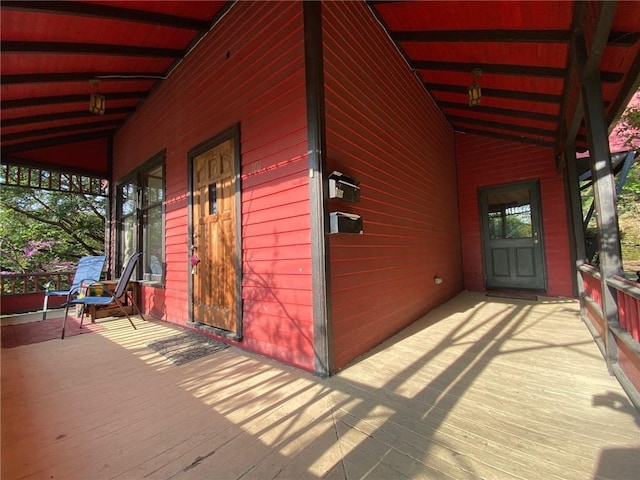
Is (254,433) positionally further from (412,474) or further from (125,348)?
(125,348)

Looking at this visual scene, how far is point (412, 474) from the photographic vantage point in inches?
45.6

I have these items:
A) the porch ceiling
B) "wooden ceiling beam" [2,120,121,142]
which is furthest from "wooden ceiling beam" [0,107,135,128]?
"wooden ceiling beam" [2,120,121,142]

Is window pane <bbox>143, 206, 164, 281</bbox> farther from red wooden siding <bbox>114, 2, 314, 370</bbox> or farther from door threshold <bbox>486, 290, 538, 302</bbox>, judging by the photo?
door threshold <bbox>486, 290, 538, 302</bbox>

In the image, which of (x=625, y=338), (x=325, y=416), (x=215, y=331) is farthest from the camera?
(x=215, y=331)

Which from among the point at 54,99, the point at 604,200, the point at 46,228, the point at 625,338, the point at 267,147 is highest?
the point at 54,99

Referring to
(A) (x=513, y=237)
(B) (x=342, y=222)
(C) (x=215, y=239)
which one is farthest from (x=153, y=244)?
(A) (x=513, y=237)

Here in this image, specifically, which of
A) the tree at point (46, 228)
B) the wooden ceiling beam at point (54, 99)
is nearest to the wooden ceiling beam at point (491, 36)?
the wooden ceiling beam at point (54, 99)

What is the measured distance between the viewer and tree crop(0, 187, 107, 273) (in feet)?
27.3

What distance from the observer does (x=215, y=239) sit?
3.17 meters

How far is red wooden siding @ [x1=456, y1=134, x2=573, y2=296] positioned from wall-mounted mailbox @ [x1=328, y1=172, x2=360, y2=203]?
4.35 m

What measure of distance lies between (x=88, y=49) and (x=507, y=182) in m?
6.62

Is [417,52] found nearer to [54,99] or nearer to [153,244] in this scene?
[153,244]

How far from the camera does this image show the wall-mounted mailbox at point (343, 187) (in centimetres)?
218

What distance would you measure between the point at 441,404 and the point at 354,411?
0.53 m
